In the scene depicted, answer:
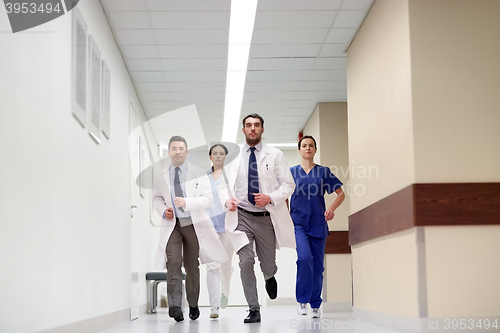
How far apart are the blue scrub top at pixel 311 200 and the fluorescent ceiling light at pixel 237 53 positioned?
4.80ft

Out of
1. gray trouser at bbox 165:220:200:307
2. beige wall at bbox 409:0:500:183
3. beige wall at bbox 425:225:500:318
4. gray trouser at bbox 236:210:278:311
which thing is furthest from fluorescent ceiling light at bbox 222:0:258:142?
beige wall at bbox 425:225:500:318

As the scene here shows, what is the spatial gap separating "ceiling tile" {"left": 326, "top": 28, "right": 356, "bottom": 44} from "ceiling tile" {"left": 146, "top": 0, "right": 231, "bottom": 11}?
1.22m

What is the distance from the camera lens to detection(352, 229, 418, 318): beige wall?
371cm

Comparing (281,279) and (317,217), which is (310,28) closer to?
(317,217)

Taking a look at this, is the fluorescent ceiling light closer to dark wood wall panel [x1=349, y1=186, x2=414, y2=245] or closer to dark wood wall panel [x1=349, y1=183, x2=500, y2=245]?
dark wood wall panel [x1=349, y1=186, x2=414, y2=245]

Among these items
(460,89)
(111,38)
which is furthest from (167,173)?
(460,89)

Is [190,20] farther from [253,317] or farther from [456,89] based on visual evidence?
[253,317]

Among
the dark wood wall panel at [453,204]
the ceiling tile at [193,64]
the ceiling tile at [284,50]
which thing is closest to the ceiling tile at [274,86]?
the ceiling tile at [193,64]

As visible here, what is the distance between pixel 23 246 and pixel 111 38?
3318mm

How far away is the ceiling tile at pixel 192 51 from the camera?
5.89m

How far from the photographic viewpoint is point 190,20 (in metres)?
5.22

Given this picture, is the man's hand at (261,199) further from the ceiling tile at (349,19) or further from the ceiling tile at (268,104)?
the ceiling tile at (268,104)

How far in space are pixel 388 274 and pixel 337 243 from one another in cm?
325

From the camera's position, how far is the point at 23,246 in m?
2.54
